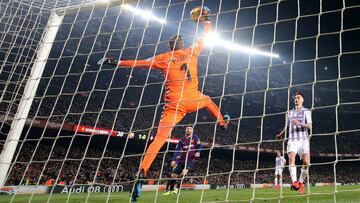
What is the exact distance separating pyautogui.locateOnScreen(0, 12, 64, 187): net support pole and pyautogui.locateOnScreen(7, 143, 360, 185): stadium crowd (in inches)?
286

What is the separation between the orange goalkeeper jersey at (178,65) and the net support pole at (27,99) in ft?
4.14

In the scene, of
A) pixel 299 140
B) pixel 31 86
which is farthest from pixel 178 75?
pixel 299 140

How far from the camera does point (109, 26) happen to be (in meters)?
17.4

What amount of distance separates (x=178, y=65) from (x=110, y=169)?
1363cm

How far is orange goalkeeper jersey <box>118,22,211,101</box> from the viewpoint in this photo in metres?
4.48

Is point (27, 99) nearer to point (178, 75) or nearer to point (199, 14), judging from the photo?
point (178, 75)

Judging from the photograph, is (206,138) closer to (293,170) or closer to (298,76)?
(298,76)

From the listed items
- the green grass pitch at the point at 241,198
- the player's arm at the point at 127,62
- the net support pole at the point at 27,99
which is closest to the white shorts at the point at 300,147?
the green grass pitch at the point at 241,198

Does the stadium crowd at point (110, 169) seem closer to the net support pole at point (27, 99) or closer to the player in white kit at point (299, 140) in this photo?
the player in white kit at point (299, 140)

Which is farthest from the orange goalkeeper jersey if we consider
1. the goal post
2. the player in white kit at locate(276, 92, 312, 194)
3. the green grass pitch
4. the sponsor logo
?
the sponsor logo

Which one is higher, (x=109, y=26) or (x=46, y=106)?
(x=109, y=26)

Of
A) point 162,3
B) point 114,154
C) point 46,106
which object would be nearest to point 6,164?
point 162,3

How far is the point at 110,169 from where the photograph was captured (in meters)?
17.1

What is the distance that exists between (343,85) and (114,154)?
56.5 feet
